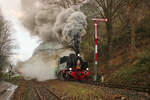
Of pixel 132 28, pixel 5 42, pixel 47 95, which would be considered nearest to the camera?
pixel 47 95

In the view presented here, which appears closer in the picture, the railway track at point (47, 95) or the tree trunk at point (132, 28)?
the railway track at point (47, 95)

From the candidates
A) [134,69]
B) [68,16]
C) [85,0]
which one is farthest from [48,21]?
[134,69]

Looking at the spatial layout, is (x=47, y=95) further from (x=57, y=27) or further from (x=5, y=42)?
(x=5, y=42)

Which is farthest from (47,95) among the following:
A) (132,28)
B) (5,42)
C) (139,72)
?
(5,42)

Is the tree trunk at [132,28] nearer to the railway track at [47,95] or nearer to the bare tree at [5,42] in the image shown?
the railway track at [47,95]

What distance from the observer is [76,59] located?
17.2 m

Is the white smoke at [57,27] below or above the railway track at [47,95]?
above

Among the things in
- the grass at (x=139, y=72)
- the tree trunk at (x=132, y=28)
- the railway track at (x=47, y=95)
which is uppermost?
the tree trunk at (x=132, y=28)

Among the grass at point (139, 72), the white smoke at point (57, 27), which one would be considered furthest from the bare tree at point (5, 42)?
the grass at point (139, 72)

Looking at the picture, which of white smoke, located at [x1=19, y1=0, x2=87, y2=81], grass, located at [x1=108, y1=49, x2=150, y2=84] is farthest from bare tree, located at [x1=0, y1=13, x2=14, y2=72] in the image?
grass, located at [x1=108, y1=49, x2=150, y2=84]

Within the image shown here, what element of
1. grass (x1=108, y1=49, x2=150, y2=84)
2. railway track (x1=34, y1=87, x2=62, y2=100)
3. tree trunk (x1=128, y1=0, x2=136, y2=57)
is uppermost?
tree trunk (x1=128, y1=0, x2=136, y2=57)

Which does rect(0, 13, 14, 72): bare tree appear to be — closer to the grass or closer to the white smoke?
the white smoke

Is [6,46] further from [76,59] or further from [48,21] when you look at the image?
[76,59]

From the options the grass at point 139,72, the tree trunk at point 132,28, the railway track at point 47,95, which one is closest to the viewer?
the railway track at point 47,95
